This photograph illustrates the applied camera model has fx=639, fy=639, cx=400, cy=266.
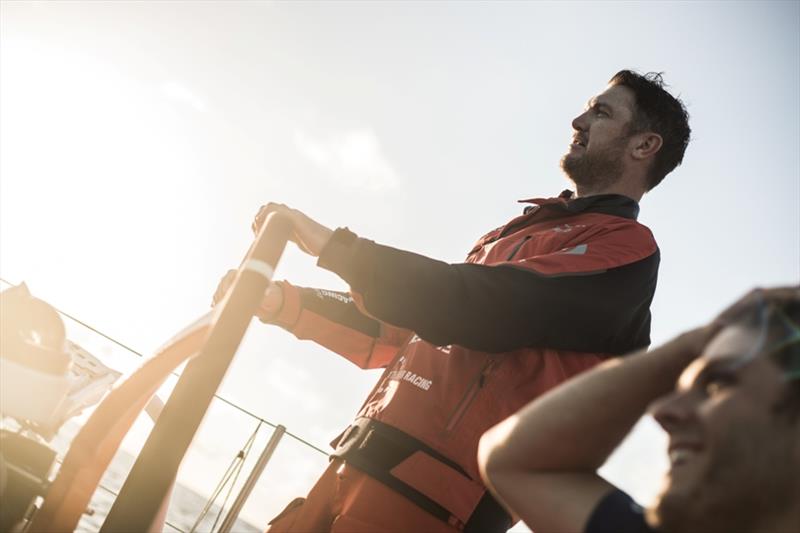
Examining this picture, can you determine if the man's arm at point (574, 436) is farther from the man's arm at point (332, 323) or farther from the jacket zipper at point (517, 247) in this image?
the man's arm at point (332, 323)

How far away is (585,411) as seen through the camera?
1085 mm

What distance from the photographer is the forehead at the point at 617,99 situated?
2375 millimetres

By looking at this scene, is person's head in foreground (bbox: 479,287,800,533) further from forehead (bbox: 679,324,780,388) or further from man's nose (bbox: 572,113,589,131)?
man's nose (bbox: 572,113,589,131)

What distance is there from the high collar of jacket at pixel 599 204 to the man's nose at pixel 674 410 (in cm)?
120

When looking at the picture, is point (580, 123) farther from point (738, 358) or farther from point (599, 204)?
point (738, 358)

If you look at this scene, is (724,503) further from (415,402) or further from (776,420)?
(415,402)

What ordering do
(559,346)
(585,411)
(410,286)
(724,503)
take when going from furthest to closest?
(559,346) < (410,286) < (585,411) < (724,503)

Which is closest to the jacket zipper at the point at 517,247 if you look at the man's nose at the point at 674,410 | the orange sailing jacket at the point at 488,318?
the orange sailing jacket at the point at 488,318

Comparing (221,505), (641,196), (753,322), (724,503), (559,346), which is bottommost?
(221,505)

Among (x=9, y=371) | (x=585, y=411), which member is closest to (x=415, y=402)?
(x=585, y=411)

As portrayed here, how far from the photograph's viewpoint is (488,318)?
1.50 m

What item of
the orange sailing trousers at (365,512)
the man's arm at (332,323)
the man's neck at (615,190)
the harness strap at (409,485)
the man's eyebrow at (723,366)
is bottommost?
the orange sailing trousers at (365,512)

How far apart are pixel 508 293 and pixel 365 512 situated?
656 millimetres

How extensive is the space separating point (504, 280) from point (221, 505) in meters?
3.74
